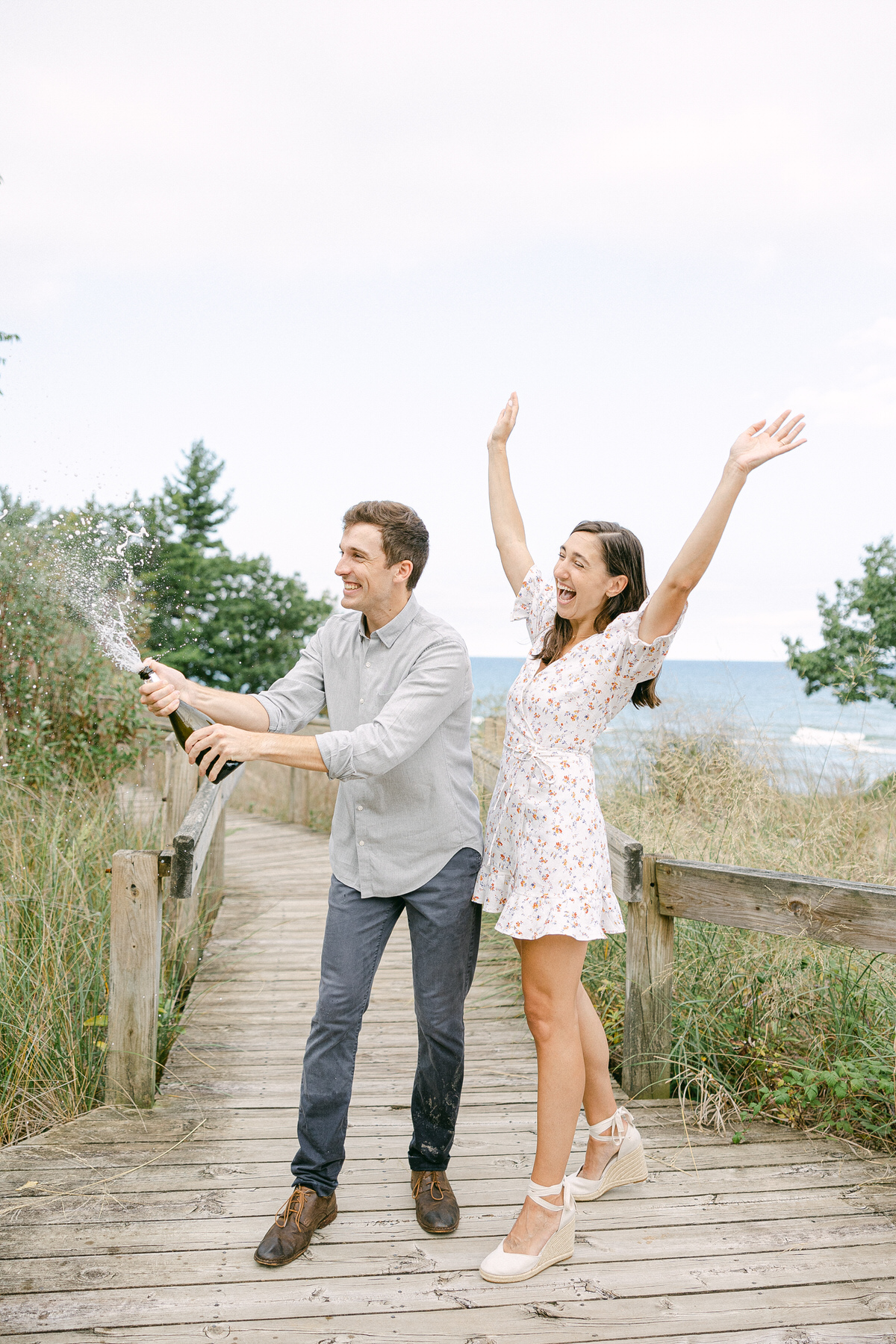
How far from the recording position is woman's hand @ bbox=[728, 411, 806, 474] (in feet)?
6.93

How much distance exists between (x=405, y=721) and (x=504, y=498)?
3.08 ft

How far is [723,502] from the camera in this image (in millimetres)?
2096

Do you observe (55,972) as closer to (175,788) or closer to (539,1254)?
(539,1254)

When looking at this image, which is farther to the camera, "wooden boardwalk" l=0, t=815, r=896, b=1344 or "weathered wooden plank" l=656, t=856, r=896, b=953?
"weathered wooden plank" l=656, t=856, r=896, b=953

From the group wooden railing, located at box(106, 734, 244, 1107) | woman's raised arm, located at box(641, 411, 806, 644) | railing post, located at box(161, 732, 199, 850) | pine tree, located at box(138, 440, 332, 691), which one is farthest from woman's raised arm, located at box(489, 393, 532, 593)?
pine tree, located at box(138, 440, 332, 691)

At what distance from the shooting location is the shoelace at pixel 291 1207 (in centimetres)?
239

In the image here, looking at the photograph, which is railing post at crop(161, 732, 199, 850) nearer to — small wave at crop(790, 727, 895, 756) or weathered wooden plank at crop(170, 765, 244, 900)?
weathered wooden plank at crop(170, 765, 244, 900)

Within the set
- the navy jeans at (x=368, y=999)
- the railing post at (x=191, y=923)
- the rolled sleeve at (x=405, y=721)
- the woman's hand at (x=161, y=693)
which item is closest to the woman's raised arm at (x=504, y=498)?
the rolled sleeve at (x=405, y=721)

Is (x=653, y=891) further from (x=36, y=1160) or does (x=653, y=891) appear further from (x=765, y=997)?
(x=36, y=1160)

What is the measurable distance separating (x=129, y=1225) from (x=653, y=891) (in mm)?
1934

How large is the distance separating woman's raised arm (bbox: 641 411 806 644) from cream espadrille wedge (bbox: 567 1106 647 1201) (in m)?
1.56

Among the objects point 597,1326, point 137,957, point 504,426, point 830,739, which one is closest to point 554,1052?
point 597,1326

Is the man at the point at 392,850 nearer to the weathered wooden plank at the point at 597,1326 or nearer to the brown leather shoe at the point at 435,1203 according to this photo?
the brown leather shoe at the point at 435,1203

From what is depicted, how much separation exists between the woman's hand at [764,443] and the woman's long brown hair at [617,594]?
0.40m
